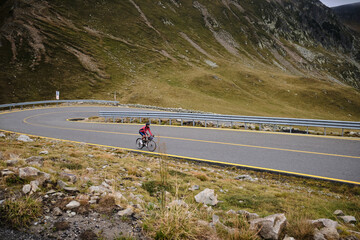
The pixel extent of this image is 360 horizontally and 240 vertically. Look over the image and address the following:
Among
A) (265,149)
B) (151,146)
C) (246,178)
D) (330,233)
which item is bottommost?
(246,178)

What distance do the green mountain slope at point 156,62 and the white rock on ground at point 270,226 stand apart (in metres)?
43.8

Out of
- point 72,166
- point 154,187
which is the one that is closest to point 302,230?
point 154,187

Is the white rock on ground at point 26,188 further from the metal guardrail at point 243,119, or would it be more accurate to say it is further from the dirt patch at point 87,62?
the dirt patch at point 87,62

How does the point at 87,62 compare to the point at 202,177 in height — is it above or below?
above

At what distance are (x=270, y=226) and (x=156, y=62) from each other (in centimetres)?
8383

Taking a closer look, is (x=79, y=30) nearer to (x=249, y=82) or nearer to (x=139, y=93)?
(x=139, y=93)

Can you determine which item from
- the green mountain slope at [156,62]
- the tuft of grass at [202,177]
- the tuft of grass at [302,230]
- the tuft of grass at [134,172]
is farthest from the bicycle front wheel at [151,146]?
the green mountain slope at [156,62]

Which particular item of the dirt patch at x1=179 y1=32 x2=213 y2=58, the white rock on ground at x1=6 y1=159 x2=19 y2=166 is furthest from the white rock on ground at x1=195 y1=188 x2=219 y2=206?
the dirt patch at x1=179 y1=32 x2=213 y2=58

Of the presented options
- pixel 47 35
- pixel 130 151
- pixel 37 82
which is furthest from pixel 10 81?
pixel 130 151

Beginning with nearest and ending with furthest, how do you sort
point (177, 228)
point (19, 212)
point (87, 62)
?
point (177, 228), point (19, 212), point (87, 62)

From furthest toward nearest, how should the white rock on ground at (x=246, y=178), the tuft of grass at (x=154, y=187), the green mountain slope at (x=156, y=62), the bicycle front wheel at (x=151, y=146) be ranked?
1. the green mountain slope at (x=156, y=62)
2. the bicycle front wheel at (x=151, y=146)
3. the white rock on ground at (x=246, y=178)
4. the tuft of grass at (x=154, y=187)

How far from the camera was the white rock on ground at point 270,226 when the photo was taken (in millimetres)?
3205

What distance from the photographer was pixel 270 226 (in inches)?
128

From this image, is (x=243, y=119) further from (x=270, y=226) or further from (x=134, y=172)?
(x=270, y=226)
